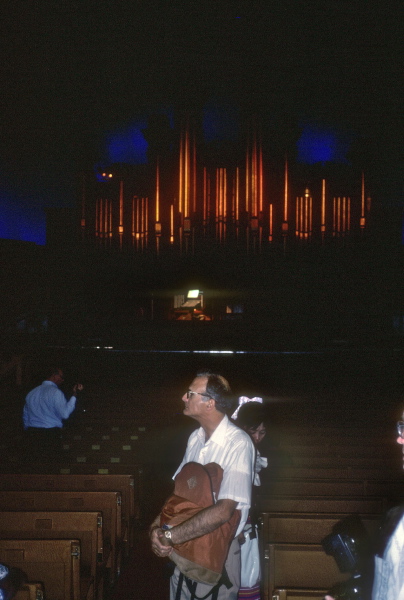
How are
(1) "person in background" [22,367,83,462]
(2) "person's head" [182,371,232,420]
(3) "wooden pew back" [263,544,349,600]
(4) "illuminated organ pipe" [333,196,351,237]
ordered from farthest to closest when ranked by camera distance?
(4) "illuminated organ pipe" [333,196,351,237]
(1) "person in background" [22,367,83,462]
(3) "wooden pew back" [263,544,349,600]
(2) "person's head" [182,371,232,420]

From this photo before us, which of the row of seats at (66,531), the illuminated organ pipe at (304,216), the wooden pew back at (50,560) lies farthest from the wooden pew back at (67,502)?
the illuminated organ pipe at (304,216)

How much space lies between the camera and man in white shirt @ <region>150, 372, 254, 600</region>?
204cm

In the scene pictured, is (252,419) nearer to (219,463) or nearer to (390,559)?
(219,463)

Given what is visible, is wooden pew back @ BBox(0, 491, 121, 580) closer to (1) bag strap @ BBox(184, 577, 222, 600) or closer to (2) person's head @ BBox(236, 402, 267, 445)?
(2) person's head @ BBox(236, 402, 267, 445)

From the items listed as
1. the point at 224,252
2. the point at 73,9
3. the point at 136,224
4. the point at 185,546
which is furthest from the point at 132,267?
the point at 185,546

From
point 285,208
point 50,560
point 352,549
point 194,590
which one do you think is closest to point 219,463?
point 194,590

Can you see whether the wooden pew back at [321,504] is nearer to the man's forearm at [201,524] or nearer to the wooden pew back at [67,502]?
the wooden pew back at [67,502]

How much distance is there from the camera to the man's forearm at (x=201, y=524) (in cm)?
203

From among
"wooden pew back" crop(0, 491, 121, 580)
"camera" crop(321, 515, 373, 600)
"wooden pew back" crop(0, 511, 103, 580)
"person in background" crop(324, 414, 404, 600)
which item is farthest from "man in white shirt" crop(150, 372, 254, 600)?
"wooden pew back" crop(0, 491, 121, 580)

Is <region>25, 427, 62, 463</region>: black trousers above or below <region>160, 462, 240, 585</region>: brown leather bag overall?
below

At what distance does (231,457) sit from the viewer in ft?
7.22

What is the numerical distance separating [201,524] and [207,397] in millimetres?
499

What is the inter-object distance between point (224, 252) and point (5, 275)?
135 inches

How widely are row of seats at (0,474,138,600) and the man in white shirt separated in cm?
59
